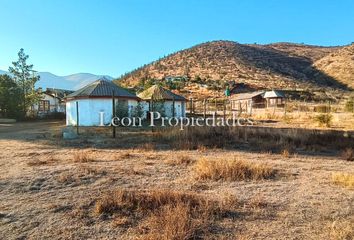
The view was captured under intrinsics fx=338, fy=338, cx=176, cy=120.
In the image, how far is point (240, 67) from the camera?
276 ft

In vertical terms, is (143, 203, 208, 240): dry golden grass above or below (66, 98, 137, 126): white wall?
below

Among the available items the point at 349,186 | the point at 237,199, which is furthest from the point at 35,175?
the point at 349,186

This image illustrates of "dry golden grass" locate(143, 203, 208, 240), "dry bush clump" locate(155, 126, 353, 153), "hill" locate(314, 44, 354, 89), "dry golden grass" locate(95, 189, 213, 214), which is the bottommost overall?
"dry golden grass" locate(143, 203, 208, 240)

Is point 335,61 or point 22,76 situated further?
point 335,61

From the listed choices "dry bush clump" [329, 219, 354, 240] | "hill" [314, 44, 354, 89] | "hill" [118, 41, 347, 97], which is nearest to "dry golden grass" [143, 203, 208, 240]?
"dry bush clump" [329, 219, 354, 240]

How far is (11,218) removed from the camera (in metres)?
4.93

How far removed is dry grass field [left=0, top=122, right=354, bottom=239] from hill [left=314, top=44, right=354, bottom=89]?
242ft

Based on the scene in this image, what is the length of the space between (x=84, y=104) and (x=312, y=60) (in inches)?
3477

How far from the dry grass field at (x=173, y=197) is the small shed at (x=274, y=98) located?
42.3 meters

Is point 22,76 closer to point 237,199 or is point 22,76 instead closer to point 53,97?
point 53,97

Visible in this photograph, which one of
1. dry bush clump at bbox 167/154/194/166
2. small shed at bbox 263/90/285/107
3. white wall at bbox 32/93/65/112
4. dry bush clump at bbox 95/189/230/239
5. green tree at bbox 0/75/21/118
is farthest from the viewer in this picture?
small shed at bbox 263/90/285/107

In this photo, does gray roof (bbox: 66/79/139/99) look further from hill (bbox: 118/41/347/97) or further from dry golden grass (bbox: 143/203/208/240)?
hill (bbox: 118/41/347/97)

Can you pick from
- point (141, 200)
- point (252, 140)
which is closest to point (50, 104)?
point (252, 140)

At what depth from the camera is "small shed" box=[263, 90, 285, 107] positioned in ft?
170
